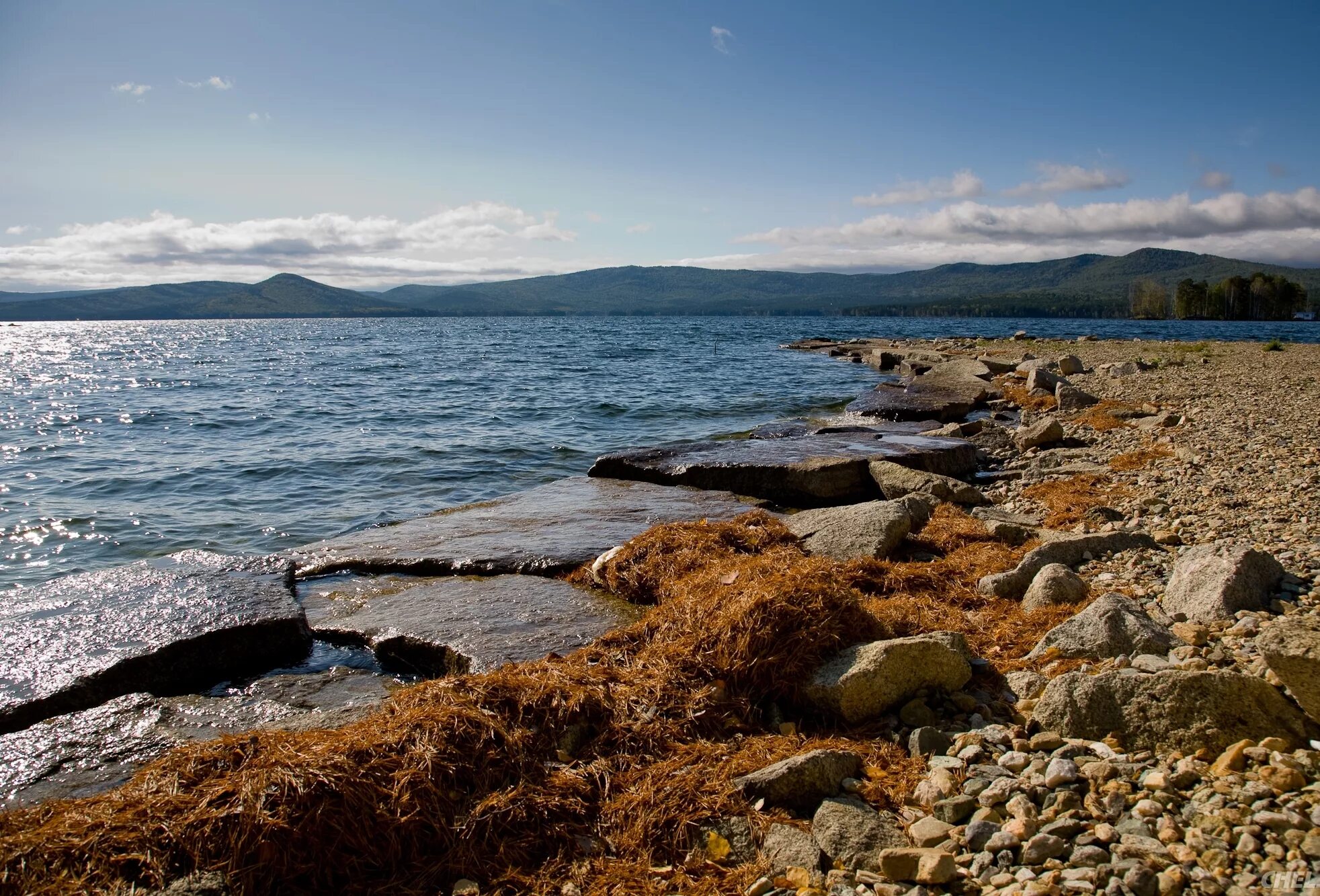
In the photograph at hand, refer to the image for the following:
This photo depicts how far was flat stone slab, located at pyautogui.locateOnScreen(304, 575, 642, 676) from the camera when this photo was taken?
591 centimetres

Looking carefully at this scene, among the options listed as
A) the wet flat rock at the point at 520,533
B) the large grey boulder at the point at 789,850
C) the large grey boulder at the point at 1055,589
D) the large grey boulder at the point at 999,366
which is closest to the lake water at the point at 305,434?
the wet flat rock at the point at 520,533

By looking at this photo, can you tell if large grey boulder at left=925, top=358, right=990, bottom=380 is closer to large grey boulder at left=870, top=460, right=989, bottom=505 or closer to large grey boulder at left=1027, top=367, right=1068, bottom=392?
large grey boulder at left=1027, top=367, right=1068, bottom=392

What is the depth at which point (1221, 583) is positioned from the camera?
16.0ft

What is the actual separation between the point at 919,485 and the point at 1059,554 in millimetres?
3740

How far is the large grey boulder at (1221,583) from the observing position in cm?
483

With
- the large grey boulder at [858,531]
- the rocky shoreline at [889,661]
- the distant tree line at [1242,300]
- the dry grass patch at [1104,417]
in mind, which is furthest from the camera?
the distant tree line at [1242,300]

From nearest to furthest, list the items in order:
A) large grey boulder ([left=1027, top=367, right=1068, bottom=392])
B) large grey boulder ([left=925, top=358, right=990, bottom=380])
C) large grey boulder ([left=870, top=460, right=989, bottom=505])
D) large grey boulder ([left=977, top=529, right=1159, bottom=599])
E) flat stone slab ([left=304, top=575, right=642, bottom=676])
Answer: flat stone slab ([left=304, top=575, right=642, bottom=676]), large grey boulder ([left=977, top=529, right=1159, bottom=599]), large grey boulder ([left=870, top=460, right=989, bottom=505]), large grey boulder ([left=1027, top=367, right=1068, bottom=392]), large grey boulder ([left=925, top=358, right=990, bottom=380])

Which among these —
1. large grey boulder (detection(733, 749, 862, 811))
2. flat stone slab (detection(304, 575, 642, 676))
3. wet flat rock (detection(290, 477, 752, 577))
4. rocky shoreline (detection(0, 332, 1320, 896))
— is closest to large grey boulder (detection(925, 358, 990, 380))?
rocky shoreline (detection(0, 332, 1320, 896))

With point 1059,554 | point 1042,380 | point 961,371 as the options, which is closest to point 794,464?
point 1059,554

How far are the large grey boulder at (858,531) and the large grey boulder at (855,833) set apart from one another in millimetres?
3996

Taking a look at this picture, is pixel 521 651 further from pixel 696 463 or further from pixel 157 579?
pixel 696 463

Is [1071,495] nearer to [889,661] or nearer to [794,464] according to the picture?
[794,464]

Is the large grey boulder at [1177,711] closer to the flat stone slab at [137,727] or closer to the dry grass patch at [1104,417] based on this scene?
the flat stone slab at [137,727]

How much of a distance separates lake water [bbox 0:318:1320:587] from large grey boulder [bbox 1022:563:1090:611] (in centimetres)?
922
